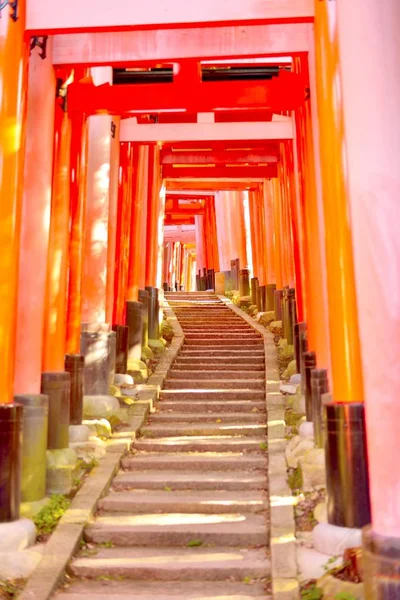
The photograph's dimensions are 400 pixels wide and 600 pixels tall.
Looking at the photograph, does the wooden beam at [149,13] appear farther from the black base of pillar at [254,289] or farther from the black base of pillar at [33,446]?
the black base of pillar at [254,289]

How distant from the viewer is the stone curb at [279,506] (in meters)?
4.80

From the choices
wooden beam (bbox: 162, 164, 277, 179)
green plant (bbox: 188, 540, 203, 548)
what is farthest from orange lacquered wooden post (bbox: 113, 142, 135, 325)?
green plant (bbox: 188, 540, 203, 548)

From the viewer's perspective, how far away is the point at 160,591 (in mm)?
5043

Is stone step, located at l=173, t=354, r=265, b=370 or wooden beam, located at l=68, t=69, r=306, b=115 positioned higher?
wooden beam, located at l=68, t=69, r=306, b=115

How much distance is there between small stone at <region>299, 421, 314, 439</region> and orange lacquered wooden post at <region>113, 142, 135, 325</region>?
3849 millimetres

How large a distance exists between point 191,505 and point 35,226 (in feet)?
9.38

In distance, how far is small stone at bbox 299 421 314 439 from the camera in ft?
24.0

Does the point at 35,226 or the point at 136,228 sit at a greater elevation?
the point at 136,228

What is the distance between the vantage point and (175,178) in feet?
52.0

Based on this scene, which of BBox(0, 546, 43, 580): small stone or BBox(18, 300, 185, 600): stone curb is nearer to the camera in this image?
BBox(18, 300, 185, 600): stone curb

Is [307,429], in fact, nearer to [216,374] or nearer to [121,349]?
[216,374]

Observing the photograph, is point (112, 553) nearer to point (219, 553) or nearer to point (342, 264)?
point (219, 553)

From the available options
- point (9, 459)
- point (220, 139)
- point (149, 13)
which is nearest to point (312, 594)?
point (9, 459)

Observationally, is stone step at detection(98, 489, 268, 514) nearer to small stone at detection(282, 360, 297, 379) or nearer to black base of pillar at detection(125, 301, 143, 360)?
small stone at detection(282, 360, 297, 379)
